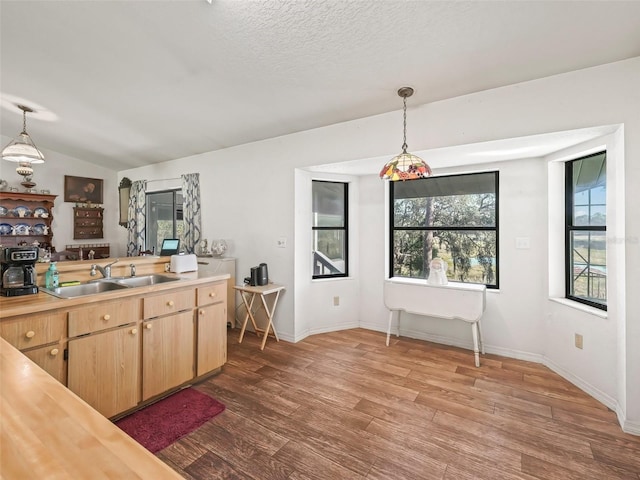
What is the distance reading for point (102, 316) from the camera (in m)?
1.90

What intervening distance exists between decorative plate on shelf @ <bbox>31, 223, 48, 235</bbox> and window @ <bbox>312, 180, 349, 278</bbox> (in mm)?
4518

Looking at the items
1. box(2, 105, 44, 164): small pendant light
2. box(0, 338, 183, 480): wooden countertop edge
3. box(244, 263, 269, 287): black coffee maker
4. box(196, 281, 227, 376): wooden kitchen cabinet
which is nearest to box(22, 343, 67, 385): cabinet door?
box(196, 281, 227, 376): wooden kitchen cabinet

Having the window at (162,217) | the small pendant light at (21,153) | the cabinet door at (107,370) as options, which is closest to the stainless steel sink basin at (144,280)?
the cabinet door at (107,370)

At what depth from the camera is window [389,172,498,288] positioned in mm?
3309

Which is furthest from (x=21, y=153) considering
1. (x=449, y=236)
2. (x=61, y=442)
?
(x=449, y=236)

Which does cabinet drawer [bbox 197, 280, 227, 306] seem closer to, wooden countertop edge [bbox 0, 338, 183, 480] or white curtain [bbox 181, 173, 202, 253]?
wooden countertop edge [bbox 0, 338, 183, 480]

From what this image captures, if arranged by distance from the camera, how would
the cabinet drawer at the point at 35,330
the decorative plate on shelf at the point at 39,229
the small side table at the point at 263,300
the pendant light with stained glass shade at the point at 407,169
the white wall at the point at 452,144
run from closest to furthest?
the cabinet drawer at the point at 35,330, the white wall at the point at 452,144, the pendant light with stained glass shade at the point at 407,169, the small side table at the point at 263,300, the decorative plate on shelf at the point at 39,229

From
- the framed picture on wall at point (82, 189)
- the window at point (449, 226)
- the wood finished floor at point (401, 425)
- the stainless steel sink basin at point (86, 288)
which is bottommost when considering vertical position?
the wood finished floor at point (401, 425)

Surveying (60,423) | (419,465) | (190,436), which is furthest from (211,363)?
(60,423)

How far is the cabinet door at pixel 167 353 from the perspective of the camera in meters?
2.14

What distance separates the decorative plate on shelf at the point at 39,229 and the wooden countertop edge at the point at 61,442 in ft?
17.8

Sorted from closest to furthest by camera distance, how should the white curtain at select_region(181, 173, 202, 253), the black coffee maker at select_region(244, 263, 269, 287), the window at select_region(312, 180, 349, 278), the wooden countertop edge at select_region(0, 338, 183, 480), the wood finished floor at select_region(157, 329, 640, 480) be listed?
the wooden countertop edge at select_region(0, 338, 183, 480), the wood finished floor at select_region(157, 329, 640, 480), the black coffee maker at select_region(244, 263, 269, 287), the window at select_region(312, 180, 349, 278), the white curtain at select_region(181, 173, 202, 253)

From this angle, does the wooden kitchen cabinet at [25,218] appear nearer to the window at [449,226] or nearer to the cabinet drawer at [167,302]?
the cabinet drawer at [167,302]

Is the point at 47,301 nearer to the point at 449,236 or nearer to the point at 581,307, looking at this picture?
the point at 449,236
